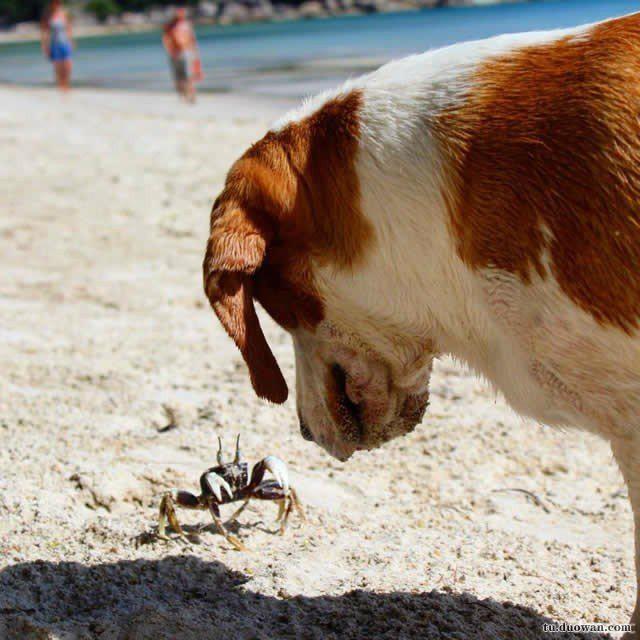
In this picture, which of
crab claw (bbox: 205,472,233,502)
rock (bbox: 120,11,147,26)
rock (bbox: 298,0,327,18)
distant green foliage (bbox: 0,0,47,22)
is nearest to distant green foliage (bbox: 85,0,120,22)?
rock (bbox: 120,11,147,26)

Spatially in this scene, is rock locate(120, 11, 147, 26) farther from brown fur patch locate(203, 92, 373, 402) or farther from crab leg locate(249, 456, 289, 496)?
brown fur patch locate(203, 92, 373, 402)

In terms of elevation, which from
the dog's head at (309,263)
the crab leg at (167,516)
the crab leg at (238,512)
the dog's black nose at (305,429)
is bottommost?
the crab leg at (238,512)

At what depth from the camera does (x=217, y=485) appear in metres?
3.40

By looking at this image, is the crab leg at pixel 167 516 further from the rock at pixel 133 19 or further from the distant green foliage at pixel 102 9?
the distant green foliage at pixel 102 9

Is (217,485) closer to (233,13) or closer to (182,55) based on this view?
(182,55)

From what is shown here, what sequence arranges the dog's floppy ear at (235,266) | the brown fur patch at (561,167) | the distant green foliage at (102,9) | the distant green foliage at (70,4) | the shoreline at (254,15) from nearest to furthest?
1. the brown fur patch at (561,167)
2. the dog's floppy ear at (235,266)
3. the shoreline at (254,15)
4. the distant green foliage at (70,4)
5. the distant green foliage at (102,9)

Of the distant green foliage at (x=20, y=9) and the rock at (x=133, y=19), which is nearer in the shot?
the distant green foliage at (x=20, y=9)

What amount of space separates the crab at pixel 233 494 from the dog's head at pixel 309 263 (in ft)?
2.53

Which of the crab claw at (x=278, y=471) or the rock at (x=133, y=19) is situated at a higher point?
the rock at (x=133, y=19)

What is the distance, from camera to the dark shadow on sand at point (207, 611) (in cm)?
279

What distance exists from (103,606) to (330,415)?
2.87 ft

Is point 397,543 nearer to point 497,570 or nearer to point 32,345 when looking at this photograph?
point 497,570

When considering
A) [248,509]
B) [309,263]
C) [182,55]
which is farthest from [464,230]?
[182,55]

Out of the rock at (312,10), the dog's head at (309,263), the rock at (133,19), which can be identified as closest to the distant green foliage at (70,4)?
the rock at (133,19)
